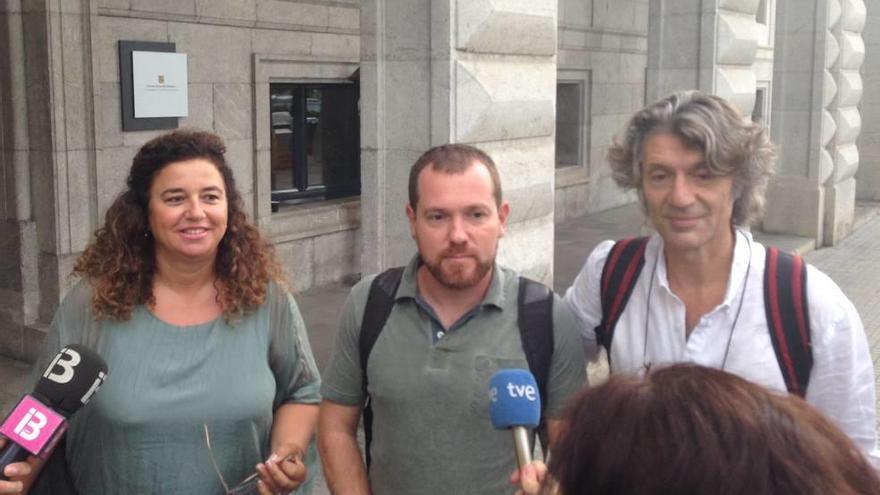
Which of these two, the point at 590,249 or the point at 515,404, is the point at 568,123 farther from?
the point at 515,404

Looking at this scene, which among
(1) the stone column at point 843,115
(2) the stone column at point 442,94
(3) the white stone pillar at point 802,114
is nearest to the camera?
(2) the stone column at point 442,94

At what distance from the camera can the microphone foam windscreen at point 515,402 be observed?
1944 millimetres

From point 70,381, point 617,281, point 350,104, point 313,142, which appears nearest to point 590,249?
point 350,104

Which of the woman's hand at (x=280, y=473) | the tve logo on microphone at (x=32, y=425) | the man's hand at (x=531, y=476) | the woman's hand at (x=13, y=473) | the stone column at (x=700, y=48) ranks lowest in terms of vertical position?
the woman's hand at (x=280, y=473)

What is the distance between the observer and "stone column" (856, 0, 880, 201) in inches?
685

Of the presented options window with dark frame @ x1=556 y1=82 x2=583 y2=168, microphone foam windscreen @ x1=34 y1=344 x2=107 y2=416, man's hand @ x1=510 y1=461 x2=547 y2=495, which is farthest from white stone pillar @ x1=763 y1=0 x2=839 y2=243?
man's hand @ x1=510 y1=461 x2=547 y2=495

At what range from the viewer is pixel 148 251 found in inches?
115

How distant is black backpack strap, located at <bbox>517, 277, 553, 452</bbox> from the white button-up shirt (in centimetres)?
16

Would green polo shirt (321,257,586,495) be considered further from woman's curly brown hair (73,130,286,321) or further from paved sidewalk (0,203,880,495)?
paved sidewalk (0,203,880,495)

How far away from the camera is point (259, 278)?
292cm

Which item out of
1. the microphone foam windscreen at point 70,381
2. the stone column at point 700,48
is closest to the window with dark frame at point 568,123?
the stone column at point 700,48

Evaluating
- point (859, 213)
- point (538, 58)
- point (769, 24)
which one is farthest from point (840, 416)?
point (859, 213)

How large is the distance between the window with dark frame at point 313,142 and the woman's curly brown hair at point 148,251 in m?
5.98

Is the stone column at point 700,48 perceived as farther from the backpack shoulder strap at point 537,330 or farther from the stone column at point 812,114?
the backpack shoulder strap at point 537,330
